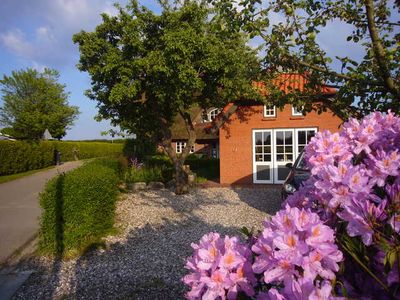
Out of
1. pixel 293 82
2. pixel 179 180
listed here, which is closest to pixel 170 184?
pixel 179 180

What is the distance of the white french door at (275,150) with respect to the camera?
57.7 feet

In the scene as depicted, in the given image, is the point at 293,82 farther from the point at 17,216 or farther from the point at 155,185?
the point at 155,185

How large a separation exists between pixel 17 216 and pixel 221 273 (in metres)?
10.7

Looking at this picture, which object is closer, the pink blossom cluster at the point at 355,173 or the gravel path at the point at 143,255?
the pink blossom cluster at the point at 355,173

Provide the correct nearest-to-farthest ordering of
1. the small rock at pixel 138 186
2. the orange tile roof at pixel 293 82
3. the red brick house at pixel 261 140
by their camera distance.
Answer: the orange tile roof at pixel 293 82
the small rock at pixel 138 186
the red brick house at pixel 261 140

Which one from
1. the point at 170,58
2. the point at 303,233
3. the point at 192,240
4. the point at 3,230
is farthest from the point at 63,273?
the point at 170,58

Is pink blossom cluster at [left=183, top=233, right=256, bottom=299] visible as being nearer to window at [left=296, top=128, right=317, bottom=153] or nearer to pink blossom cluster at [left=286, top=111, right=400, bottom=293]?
pink blossom cluster at [left=286, top=111, right=400, bottom=293]

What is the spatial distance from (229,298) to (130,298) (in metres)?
3.84

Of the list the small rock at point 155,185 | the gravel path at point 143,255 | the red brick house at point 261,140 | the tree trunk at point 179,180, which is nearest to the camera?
the gravel path at point 143,255

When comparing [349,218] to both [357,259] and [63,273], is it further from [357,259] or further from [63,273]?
[63,273]

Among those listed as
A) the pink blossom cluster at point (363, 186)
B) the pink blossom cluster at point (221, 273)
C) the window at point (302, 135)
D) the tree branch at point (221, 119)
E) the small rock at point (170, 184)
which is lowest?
the small rock at point (170, 184)

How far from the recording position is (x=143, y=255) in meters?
6.83

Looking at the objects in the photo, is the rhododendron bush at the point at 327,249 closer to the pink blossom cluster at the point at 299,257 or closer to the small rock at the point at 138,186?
the pink blossom cluster at the point at 299,257

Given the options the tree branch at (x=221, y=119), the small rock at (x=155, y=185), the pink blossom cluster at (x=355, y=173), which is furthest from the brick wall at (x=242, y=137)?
the pink blossom cluster at (x=355, y=173)
